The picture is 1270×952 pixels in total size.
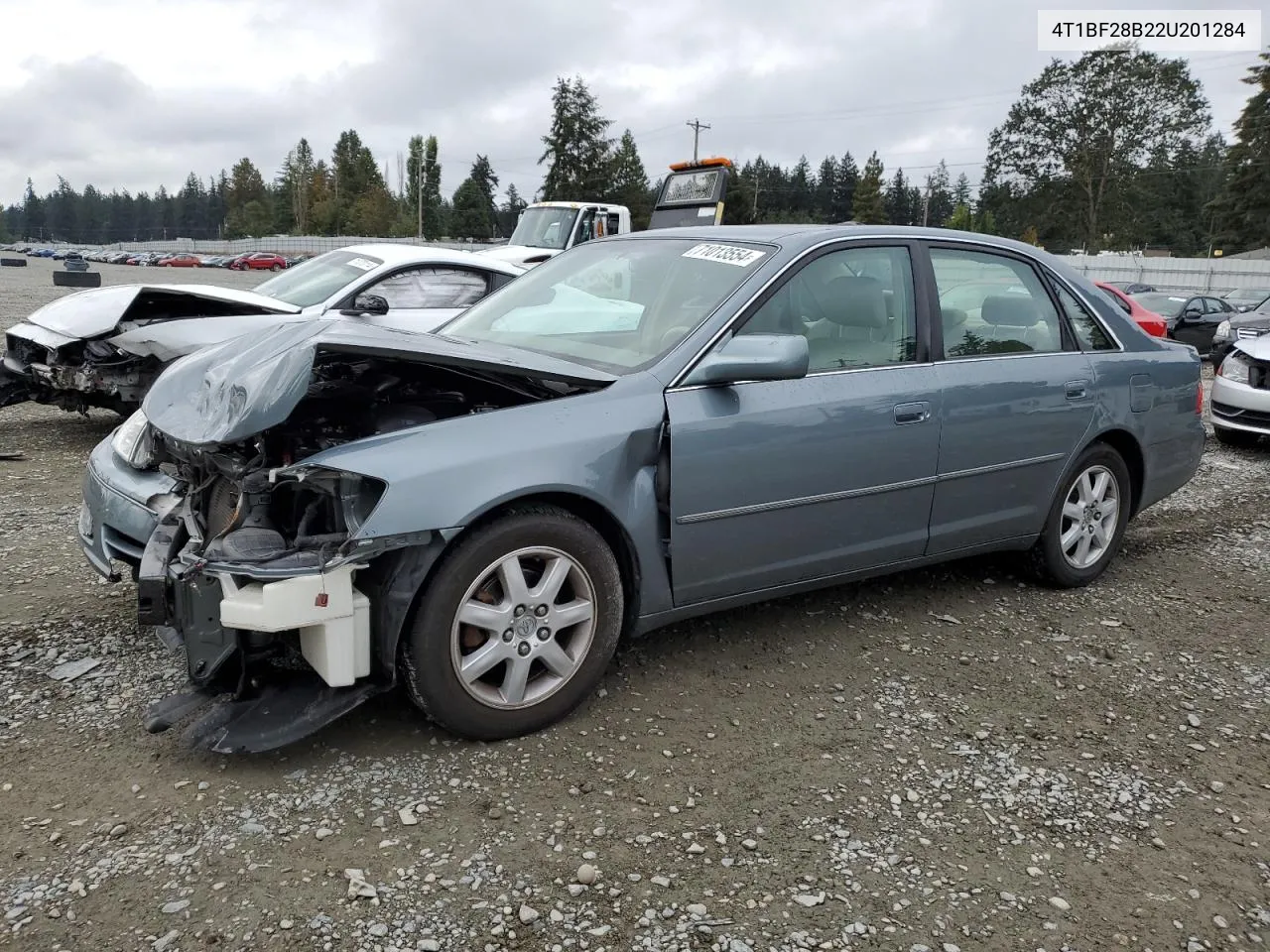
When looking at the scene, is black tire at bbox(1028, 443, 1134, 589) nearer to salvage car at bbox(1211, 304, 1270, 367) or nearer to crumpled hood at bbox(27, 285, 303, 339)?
crumpled hood at bbox(27, 285, 303, 339)

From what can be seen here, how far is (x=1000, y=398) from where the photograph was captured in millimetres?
4027

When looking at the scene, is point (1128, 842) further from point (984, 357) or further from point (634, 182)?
point (634, 182)

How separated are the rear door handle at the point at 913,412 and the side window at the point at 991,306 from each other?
0.30 m

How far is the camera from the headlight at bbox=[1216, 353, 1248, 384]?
341 inches

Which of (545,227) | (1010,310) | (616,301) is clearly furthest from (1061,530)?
(545,227)

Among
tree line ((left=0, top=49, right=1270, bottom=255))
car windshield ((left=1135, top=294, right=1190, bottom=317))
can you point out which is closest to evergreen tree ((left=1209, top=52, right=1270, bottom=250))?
tree line ((left=0, top=49, right=1270, bottom=255))

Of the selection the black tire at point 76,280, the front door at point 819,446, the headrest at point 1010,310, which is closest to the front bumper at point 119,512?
the front door at point 819,446

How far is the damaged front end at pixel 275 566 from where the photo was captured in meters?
2.67

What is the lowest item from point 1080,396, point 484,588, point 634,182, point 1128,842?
point 1128,842

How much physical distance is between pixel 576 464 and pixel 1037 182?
63.4m

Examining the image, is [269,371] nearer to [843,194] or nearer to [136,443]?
[136,443]

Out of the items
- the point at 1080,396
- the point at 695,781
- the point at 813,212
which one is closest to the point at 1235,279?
the point at 1080,396

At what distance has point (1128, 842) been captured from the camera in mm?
2695

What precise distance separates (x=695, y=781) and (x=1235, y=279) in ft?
145
